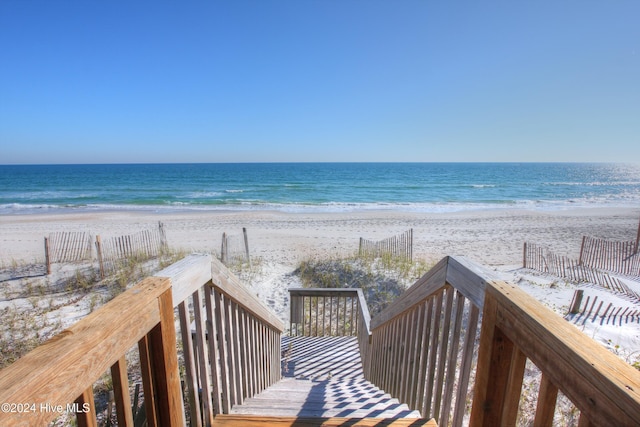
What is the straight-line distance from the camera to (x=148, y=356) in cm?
133

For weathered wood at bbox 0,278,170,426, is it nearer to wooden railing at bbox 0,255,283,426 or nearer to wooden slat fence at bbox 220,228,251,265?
wooden railing at bbox 0,255,283,426

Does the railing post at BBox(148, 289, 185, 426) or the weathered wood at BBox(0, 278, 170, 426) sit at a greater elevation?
the weathered wood at BBox(0, 278, 170, 426)

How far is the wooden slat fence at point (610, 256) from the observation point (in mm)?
10620

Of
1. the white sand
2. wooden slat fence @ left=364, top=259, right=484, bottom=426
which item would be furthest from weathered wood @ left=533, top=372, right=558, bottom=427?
the white sand

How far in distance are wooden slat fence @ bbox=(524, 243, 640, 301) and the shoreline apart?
909 millimetres

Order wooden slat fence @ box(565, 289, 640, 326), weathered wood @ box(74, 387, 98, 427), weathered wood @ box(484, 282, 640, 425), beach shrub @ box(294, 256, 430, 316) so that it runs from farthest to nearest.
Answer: beach shrub @ box(294, 256, 430, 316)
wooden slat fence @ box(565, 289, 640, 326)
weathered wood @ box(74, 387, 98, 427)
weathered wood @ box(484, 282, 640, 425)

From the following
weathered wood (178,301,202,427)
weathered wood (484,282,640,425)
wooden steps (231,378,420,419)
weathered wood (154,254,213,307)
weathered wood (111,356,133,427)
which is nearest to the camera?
weathered wood (484,282,640,425)

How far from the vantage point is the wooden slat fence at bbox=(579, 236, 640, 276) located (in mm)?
10620

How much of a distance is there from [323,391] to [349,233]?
1497cm

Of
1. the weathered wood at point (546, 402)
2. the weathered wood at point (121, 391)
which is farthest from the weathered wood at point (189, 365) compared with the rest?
the weathered wood at point (546, 402)

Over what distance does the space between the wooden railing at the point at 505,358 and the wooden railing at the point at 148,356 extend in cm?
126

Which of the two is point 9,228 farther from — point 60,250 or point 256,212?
point 256,212

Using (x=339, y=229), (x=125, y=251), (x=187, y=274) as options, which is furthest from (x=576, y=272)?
(x=125, y=251)

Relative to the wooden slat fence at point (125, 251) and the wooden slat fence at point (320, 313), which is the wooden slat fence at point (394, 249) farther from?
the wooden slat fence at point (125, 251)
